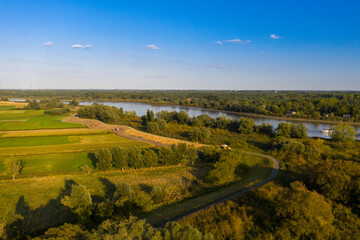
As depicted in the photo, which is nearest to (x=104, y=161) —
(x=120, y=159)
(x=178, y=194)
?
(x=120, y=159)

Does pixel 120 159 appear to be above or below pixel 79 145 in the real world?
above

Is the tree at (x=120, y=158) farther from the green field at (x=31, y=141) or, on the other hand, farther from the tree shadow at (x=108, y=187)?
the green field at (x=31, y=141)

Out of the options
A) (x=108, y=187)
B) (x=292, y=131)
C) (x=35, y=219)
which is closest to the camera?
(x=35, y=219)

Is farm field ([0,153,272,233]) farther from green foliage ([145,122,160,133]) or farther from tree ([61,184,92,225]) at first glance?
green foliage ([145,122,160,133])

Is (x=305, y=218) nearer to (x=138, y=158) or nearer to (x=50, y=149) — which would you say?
(x=138, y=158)

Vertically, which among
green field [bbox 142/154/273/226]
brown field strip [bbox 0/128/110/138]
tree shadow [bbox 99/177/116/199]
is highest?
brown field strip [bbox 0/128/110/138]

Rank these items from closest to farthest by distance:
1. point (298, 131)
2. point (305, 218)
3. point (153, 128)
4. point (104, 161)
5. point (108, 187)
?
point (305, 218), point (108, 187), point (104, 161), point (298, 131), point (153, 128)

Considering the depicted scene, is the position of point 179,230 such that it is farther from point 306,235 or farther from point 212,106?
point 212,106

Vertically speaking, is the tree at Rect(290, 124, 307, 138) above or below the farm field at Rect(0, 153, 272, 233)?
above

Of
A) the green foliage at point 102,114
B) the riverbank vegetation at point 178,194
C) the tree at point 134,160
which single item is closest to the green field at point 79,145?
the riverbank vegetation at point 178,194

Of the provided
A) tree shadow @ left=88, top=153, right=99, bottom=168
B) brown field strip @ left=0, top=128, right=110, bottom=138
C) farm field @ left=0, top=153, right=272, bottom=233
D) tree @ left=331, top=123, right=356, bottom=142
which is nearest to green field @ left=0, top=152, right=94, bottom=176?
tree shadow @ left=88, top=153, right=99, bottom=168
